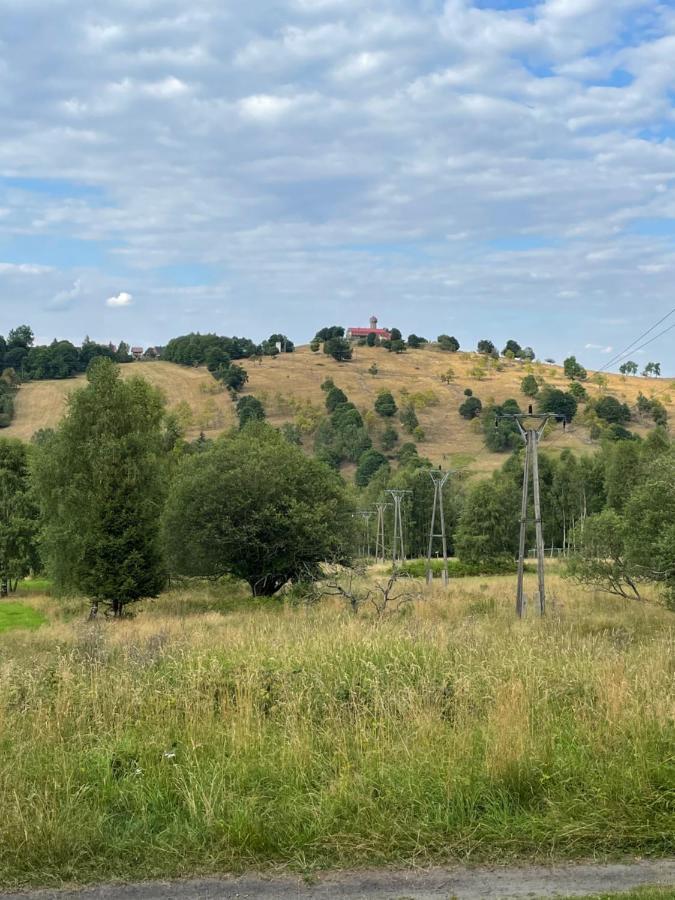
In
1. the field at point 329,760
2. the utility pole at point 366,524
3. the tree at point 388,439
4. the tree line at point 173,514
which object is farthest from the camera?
the tree at point 388,439

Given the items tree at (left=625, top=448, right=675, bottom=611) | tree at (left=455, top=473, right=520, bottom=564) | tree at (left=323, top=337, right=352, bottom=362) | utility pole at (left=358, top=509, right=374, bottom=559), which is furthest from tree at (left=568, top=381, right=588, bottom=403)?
tree at (left=625, top=448, right=675, bottom=611)

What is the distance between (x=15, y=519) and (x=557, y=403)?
387ft

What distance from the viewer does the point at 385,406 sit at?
14612 cm

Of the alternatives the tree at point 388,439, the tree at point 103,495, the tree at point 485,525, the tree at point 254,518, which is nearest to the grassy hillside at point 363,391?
the tree at point 388,439

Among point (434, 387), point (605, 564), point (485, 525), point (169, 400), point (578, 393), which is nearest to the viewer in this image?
point (605, 564)

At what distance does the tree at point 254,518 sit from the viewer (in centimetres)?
3966

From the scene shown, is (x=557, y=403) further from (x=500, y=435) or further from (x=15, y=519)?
(x=15, y=519)

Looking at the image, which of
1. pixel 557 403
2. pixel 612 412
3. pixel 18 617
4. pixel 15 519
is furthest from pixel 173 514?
pixel 612 412

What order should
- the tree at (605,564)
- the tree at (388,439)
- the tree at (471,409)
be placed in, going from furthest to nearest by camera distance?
the tree at (471,409) → the tree at (388,439) → the tree at (605,564)

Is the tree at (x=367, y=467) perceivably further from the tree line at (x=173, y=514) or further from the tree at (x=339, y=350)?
the tree line at (x=173, y=514)

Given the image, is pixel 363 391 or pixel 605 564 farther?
pixel 363 391

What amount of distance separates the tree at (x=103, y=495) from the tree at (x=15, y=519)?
424 inches

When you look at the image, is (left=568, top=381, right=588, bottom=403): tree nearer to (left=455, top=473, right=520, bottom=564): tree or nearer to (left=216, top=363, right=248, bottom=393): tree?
(left=216, top=363, right=248, bottom=393): tree

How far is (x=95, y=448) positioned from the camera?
1373 inches
